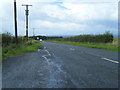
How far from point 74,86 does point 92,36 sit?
4662 centimetres

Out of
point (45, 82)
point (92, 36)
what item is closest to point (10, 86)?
point (45, 82)

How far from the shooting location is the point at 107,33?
1679 inches

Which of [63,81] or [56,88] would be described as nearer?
[56,88]

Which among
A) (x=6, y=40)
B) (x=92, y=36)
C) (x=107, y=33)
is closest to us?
(x=6, y=40)

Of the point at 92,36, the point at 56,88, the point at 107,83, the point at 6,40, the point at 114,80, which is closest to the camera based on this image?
the point at 56,88

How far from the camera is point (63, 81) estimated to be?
6477 mm

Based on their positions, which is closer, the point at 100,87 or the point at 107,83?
the point at 100,87

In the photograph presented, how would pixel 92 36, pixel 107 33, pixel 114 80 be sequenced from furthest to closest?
1. pixel 92 36
2. pixel 107 33
3. pixel 114 80

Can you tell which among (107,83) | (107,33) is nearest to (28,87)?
(107,83)

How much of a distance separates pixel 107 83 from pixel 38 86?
237 centimetres

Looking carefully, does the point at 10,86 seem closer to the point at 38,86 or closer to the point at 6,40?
the point at 38,86

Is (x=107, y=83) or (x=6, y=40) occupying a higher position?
(x=6, y=40)

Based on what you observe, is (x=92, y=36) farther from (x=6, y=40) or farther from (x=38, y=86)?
(x=38, y=86)

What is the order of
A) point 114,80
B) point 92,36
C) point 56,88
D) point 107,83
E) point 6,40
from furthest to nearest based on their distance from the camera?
point 92,36, point 6,40, point 114,80, point 107,83, point 56,88
